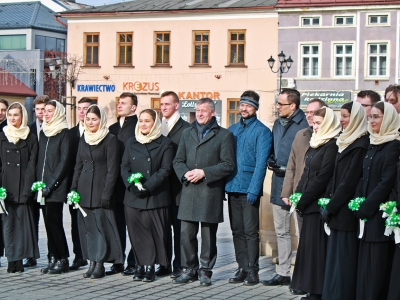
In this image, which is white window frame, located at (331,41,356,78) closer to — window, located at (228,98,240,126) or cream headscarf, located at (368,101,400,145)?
window, located at (228,98,240,126)

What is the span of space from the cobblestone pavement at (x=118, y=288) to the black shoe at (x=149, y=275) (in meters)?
0.07

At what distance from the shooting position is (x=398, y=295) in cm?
668

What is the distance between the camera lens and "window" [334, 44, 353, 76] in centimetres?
3809

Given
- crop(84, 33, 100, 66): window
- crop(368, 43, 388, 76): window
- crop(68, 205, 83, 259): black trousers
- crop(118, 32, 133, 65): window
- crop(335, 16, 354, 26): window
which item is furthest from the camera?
crop(84, 33, 100, 66): window

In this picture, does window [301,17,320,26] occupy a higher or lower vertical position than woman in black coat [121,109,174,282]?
higher

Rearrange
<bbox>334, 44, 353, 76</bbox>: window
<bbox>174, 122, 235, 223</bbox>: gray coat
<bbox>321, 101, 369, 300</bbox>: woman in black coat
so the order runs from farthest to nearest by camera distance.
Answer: <bbox>334, 44, 353, 76</bbox>: window, <bbox>174, 122, 235, 223</bbox>: gray coat, <bbox>321, 101, 369, 300</bbox>: woman in black coat

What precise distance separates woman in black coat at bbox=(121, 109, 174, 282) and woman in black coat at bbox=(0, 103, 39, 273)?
50.1 inches

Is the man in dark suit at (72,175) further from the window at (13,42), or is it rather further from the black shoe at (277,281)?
the window at (13,42)

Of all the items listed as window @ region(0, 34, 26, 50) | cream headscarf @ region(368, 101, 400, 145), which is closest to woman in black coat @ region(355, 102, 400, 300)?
cream headscarf @ region(368, 101, 400, 145)

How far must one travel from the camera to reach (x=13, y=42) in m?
57.8

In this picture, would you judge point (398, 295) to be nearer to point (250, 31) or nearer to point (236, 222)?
point (236, 222)

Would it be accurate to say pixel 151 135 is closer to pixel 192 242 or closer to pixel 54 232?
pixel 192 242

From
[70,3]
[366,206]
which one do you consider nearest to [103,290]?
[366,206]

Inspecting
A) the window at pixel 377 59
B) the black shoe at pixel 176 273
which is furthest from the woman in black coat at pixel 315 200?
the window at pixel 377 59
